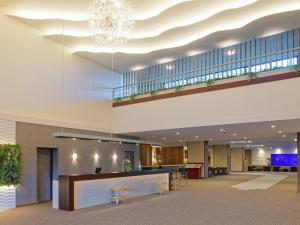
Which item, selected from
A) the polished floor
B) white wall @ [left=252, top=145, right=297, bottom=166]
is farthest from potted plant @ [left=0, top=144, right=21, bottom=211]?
white wall @ [left=252, top=145, right=297, bottom=166]

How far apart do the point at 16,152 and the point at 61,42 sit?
4890 millimetres

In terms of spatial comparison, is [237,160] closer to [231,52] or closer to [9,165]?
[231,52]

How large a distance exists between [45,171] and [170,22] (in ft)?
24.4

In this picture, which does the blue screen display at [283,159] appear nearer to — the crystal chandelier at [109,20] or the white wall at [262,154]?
the white wall at [262,154]

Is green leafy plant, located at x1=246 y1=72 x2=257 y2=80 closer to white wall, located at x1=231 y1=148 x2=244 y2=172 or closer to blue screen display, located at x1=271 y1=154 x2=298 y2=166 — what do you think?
white wall, located at x1=231 y1=148 x2=244 y2=172

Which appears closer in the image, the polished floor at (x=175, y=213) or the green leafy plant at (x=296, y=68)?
the polished floor at (x=175, y=213)

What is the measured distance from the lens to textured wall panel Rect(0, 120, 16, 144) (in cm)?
984

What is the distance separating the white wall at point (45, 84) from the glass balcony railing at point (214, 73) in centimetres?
169

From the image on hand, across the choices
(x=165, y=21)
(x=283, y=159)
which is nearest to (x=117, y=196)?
(x=165, y=21)

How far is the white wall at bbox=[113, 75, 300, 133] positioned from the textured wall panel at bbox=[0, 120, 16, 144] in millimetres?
5581

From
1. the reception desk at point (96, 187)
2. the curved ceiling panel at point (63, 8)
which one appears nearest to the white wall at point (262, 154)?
the reception desk at point (96, 187)

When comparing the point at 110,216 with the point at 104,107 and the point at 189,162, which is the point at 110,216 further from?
the point at 189,162

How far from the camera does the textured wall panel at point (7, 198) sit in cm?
953

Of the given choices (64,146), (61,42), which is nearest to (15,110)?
(64,146)
